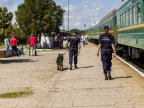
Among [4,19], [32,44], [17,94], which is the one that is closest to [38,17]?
[32,44]

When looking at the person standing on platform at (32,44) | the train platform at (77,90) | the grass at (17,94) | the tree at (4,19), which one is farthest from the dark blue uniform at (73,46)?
the person standing on platform at (32,44)

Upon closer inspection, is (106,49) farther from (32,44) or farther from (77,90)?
(32,44)

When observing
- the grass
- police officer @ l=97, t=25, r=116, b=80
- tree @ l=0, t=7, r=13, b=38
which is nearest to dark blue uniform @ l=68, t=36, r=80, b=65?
police officer @ l=97, t=25, r=116, b=80

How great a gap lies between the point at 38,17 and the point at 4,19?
2492 cm

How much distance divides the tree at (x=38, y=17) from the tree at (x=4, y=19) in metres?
23.5

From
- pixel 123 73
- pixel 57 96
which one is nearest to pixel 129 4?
pixel 123 73

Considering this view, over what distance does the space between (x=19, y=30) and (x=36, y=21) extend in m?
3.94

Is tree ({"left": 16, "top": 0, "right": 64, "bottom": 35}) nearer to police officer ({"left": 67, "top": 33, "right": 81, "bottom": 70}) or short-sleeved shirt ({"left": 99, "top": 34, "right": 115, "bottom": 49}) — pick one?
police officer ({"left": 67, "top": 33, "right": 81, "bottom": 70})

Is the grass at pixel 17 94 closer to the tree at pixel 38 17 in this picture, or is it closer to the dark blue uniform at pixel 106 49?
the dark blue uniform at pixel 106 49

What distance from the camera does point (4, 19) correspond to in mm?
27375

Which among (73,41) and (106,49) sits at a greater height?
(73,41)

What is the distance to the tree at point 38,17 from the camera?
51.8 meters

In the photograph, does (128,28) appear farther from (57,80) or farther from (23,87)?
(23,87)

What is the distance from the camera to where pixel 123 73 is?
19312 millimetres
